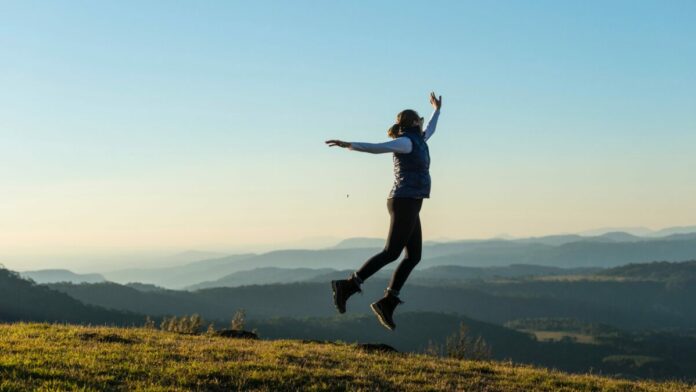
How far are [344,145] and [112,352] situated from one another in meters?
4.61

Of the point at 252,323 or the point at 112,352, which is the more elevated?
the point at 112,352

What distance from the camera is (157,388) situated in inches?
293

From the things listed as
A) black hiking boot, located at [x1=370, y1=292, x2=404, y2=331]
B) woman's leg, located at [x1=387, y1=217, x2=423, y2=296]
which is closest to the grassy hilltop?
black hiking boot, located at [x1=370, y1=292, x2=404, y2=331]

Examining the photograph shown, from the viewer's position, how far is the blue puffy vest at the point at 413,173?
9.62 meters

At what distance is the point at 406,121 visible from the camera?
1010 cm

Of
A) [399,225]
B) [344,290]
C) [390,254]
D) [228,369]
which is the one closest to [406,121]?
[399,225]

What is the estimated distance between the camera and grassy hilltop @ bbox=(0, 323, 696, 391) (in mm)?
7910

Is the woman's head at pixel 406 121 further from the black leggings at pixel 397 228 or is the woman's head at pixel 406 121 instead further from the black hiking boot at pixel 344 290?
the black hiking boot at pixel 344 290

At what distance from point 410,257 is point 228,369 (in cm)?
319

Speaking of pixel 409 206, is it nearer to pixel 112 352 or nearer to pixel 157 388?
pixel 157 388

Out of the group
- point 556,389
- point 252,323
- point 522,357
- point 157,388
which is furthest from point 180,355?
point 522,357

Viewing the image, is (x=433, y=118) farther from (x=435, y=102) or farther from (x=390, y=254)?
(x=390, y=254)

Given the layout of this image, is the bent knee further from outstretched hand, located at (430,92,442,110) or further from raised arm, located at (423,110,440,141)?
outstretched hand, located at (430,92,442,110)

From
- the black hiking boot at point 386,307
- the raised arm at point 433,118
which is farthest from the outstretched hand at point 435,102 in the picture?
the black hiking boot at point 386,307
